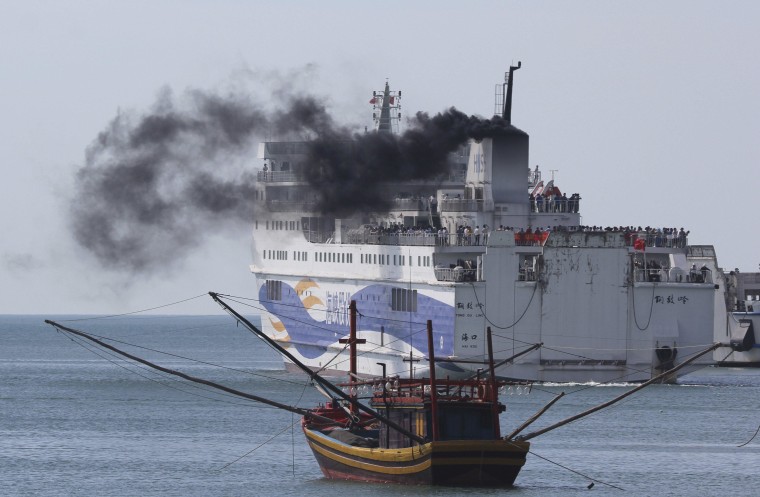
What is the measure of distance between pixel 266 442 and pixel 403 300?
21742 mm

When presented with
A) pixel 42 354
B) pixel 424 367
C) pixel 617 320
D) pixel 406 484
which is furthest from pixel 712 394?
pixel 42 354

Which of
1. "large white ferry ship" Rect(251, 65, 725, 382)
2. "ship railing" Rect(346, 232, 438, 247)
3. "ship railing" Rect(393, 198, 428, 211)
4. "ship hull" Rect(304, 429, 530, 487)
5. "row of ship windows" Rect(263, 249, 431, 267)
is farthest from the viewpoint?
"ship railing" Rect(393, 198, 428, 211)

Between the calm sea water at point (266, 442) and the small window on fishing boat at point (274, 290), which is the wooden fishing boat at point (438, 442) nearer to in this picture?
the calm sea water at point (266, 442)

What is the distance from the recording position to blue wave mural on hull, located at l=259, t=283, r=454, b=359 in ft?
244

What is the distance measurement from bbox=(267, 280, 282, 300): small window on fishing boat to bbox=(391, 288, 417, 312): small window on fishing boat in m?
15.7

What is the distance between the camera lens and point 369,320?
268ft

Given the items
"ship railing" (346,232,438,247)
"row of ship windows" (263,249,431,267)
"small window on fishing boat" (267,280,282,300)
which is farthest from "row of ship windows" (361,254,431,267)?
"small window on fishing boat" (267,280,282,300)

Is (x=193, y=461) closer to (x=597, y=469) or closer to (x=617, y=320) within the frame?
(x=597, y=469)

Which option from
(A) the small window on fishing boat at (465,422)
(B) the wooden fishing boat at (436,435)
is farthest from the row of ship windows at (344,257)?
(A) the small window on fishing boat at (465,422)

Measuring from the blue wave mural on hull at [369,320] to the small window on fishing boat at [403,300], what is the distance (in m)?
0.17

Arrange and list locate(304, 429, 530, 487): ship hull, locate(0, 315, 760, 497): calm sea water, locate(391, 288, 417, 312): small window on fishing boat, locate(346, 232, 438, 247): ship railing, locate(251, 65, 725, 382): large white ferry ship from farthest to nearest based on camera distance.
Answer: locate(391, 288, 417, 312): small window on fishing boat
locate(346, 232, 438, 247): ship railing
locate(251, 65, 725, 382): large white ferry ship
locate(0, 315, 760, 497): calm sea water
locate(304, 429, 530, 487): ship hull

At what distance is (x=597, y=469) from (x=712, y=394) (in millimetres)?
25044

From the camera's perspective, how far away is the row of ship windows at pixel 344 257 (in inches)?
3083

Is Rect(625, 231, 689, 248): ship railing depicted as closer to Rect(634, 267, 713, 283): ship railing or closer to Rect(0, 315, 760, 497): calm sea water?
Rect(634, 267, 713, 283): ship railing
